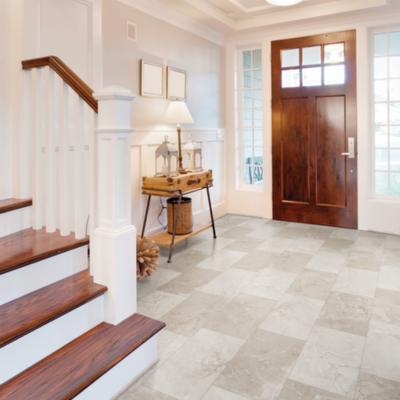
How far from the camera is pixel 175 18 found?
4.34 meters

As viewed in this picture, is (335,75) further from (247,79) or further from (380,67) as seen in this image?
(247,79)

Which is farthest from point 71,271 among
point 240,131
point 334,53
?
point 334,53

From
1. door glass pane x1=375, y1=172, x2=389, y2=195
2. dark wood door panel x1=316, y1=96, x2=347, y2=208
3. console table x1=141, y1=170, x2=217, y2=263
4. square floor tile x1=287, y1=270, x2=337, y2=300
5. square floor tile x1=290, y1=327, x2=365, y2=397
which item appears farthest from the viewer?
dark wood door panel x1=316, y1=96, x2=347, y2=208

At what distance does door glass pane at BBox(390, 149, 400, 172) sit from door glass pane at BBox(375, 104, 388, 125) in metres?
0.37

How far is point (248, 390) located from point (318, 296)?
125cm

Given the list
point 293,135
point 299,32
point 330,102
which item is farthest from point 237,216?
point 299,32

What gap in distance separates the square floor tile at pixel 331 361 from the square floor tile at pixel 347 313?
9cm

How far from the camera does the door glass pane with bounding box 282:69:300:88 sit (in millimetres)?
5071

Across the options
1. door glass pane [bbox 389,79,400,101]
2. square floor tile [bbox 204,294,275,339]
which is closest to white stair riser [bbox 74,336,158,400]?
square floor tile [bbox 204,294,275,339]

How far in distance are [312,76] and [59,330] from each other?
4387 mm

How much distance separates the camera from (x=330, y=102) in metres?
4.89

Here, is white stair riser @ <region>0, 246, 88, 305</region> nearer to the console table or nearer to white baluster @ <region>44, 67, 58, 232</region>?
white baluster @ <region>44, 67, 58, 232</region>

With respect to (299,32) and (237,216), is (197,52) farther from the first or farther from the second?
(237,216)

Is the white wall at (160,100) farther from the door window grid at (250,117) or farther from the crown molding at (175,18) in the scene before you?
the door window grid at (250,117)
